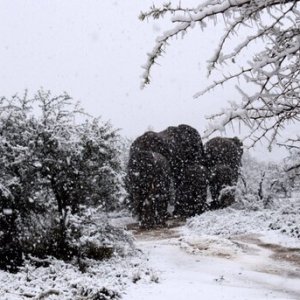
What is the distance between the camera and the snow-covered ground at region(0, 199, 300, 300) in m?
8.98

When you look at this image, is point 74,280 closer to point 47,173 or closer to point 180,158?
point 47,173

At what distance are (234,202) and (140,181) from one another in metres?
7.89

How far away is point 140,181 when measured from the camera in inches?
1054

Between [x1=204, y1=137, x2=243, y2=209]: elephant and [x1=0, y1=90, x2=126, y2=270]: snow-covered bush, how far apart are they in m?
16.2

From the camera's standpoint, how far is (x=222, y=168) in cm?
3081

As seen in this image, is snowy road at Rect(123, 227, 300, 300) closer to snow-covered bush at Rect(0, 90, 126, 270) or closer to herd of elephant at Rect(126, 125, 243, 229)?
snow-covered bush at Rect(0, 90, 126, 270)

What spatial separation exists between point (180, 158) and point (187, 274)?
2030cm

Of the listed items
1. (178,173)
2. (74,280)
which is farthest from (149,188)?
(74,280)

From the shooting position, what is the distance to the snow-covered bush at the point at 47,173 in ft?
41.3

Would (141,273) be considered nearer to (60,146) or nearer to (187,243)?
(60,146)

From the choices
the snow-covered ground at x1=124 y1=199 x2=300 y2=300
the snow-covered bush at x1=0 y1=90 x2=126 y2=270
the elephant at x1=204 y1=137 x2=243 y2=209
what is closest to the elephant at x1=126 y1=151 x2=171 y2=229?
the snow-covered ground at x1=124 y1=199 x2=300 y2=300

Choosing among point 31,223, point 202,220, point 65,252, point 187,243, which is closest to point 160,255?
point 187,243

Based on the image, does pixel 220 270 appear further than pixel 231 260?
No

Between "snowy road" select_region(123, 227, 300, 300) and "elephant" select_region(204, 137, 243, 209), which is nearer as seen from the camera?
"snowy road" select_region(123, 227, 300, 300)
